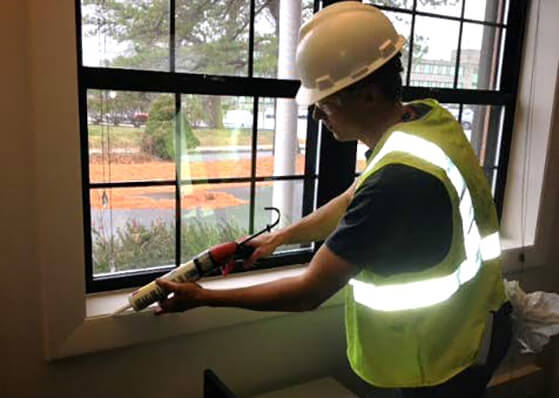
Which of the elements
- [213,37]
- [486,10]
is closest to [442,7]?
[486,10]

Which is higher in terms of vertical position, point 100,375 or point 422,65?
point 422,65

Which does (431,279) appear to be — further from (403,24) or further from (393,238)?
(403,24)

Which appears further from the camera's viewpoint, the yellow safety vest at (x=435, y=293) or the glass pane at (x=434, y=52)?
the glass pane at (x=434, y=52)

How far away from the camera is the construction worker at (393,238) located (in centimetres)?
93

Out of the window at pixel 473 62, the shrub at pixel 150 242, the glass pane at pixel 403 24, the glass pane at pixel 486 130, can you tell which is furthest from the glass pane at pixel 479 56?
the shrub at pixel 150 242

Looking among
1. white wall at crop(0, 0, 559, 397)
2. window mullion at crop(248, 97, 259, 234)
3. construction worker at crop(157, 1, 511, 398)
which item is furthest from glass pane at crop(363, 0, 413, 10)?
white wall at crop(0, 0, 559, 397)

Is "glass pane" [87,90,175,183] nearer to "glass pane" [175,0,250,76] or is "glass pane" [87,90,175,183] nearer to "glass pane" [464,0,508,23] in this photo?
"glass pane" [175,0,250,76]

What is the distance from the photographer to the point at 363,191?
93 cm

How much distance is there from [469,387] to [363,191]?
1.91 ft

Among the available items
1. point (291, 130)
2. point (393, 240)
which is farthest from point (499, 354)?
point (291, 130)

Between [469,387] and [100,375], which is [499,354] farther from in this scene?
[100,375]

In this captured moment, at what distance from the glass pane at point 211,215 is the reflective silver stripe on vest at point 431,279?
2.08 ft

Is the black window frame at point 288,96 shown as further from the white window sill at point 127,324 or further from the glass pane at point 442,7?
the white window sill at point 127,324

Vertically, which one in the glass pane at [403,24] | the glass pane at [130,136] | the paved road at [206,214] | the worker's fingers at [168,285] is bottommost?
the worker's fingers at [168,285]
